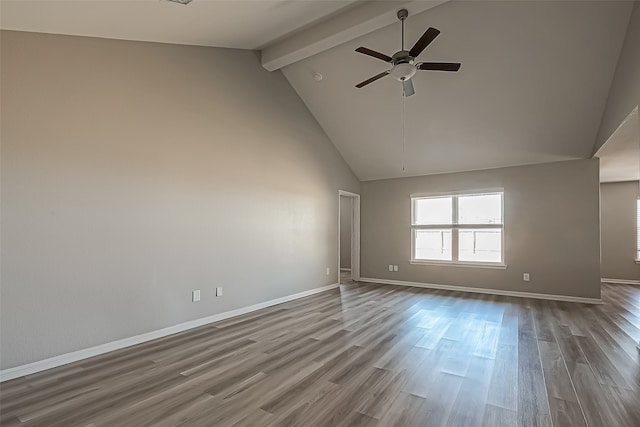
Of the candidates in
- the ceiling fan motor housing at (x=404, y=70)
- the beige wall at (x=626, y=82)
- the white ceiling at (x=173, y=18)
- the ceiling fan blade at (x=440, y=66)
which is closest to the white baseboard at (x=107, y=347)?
the white ceiling at (x=173, y=18)

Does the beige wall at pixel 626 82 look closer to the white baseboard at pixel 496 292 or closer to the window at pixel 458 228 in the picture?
the window at pixel 458 228

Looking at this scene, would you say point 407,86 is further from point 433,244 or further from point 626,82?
point 433,244

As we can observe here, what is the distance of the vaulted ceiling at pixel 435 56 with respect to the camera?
9.66 feet

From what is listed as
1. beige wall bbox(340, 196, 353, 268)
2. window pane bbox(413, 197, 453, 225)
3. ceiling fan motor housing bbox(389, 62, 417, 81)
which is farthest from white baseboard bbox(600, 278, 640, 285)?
ceiling fan motor housing bbox(389, 62, 417, 81)

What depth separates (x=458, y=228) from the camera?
6.46 metres

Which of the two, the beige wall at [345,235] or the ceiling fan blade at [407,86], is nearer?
the ceiling fan blade at [407,86]

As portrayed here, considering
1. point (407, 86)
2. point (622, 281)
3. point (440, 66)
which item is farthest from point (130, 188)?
point (622, 281)

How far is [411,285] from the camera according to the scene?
6.76 metres

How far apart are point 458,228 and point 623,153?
112 inches

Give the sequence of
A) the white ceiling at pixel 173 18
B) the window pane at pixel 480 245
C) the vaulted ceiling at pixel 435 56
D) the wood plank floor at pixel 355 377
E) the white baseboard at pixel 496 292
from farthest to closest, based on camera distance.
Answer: the window pane at pixel 480 245 → the white baseboard at pixel 496 292 → the vaulted ceiling at pixel 435 56 → the white ceiling at pixel 173 18 → the wood plank floor at pixel 355 377

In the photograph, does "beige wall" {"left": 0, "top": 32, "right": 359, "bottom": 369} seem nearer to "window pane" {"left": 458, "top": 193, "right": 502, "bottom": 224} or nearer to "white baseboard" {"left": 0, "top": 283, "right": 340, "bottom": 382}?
"white baseboard" {"left": 0, "top": 283, "right": 340, "bottom": 382}

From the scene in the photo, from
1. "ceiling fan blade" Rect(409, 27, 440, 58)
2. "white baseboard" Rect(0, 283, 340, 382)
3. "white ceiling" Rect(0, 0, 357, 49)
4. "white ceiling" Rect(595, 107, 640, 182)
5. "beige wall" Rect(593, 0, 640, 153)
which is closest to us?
"white ceiling" Rect(0, 0, 357, 49)

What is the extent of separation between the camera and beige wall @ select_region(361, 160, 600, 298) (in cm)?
521

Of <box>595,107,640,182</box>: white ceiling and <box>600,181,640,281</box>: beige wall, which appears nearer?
<box>595,107,640,182</box>: white ceiling
